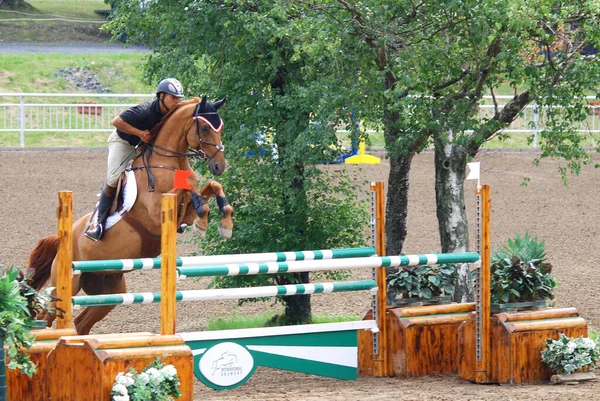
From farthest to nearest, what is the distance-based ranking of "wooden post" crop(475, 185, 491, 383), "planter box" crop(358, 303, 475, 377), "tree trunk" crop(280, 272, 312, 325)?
"tree trunk" crop(280, 272, 312, 325)
"planter box" crop(358, 303, 475, 377)
"wooden post" crop(475, 185, 491, 383)

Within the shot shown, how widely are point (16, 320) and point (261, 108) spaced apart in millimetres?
4379

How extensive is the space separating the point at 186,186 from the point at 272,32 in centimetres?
188

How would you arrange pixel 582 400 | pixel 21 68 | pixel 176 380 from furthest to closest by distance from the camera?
pixel 21 68, pixel 582 400, pixel 176 380

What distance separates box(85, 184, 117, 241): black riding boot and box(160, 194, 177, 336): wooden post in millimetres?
2193

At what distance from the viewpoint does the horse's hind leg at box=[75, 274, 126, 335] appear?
8.00m

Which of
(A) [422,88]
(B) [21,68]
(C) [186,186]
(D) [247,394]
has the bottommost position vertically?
(D) [247,394]

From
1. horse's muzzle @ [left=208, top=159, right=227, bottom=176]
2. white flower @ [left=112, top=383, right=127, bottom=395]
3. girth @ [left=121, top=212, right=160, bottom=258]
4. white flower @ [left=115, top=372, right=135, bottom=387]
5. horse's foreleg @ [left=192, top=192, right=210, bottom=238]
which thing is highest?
horse's muzzle @ [left=208, top=159, right=227, bottom=176]

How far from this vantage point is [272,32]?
26.1 ft

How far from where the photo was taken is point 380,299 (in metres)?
7.02

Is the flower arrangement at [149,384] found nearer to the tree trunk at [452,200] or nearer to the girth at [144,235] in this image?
the girth at [144,235]

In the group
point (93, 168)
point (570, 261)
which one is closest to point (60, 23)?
point (93, 168)

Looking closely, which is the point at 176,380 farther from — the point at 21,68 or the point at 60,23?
the point at 60,23

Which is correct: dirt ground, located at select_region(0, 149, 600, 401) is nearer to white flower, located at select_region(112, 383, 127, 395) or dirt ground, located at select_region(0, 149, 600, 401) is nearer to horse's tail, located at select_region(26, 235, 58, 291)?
white flower, located at select_region(112, 383, 127, 395)

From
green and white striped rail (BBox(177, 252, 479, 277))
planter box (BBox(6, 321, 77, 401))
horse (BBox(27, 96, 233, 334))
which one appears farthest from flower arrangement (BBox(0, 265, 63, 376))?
horse (BBox(27, 96, 233, 334))
